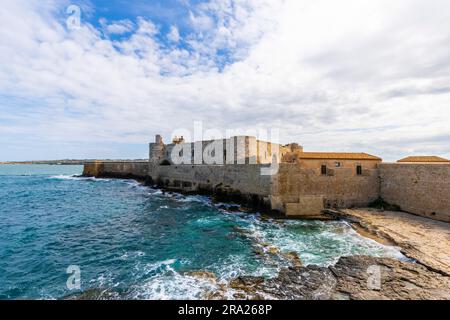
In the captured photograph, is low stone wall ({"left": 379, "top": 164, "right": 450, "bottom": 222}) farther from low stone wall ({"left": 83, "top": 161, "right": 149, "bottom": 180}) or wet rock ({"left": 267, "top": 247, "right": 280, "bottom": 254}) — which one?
low stone wall ({"left": 83, "top": 161, "right": 149, "bottom": 180})

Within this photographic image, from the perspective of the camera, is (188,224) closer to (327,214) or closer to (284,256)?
(284,256)

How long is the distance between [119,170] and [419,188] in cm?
4227

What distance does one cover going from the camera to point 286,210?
47.0 feet

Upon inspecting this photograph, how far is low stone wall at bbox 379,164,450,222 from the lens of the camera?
11.9 meters

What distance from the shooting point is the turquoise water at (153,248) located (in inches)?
267

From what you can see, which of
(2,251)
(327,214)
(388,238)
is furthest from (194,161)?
(388,238)

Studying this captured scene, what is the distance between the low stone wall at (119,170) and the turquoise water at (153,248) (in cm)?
2230

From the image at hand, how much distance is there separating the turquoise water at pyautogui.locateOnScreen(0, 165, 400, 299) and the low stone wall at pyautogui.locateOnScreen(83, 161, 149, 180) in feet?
73.2

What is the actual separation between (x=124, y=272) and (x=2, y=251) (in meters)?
6.68

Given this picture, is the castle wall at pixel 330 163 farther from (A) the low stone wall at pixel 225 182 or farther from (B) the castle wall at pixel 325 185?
(A) the low stone wall at pixel 225 182

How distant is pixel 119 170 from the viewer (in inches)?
1608

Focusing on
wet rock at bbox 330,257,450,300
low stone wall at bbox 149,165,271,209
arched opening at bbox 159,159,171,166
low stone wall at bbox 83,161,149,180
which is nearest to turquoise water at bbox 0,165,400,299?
wet rock at bbox 330,257,450,300

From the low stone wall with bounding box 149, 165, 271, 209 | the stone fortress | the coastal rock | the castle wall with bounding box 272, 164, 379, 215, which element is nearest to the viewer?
the coastal rock

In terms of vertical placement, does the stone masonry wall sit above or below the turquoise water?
above
